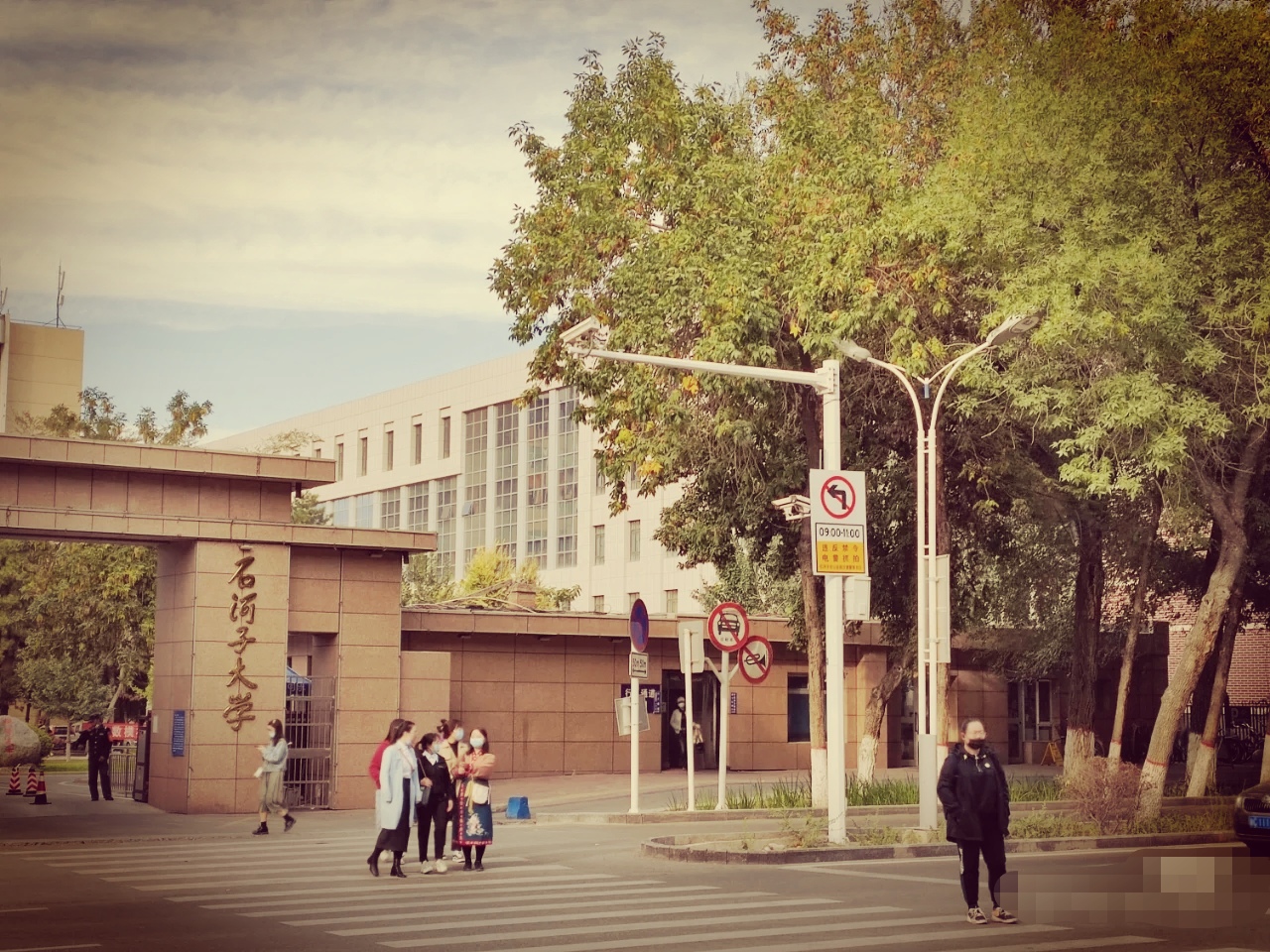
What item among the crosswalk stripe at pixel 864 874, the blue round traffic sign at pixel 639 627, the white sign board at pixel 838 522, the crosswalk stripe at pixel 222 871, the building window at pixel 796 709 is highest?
the white sign board at pixel 838 522

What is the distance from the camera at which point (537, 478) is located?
8731 cm

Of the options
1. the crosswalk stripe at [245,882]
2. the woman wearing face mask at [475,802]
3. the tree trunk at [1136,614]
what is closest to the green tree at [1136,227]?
the tree trunk at [1136,614]

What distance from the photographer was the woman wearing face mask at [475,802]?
18219mm

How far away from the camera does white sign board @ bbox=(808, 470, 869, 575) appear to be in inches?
799

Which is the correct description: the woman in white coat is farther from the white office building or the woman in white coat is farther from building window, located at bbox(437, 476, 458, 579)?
building window, located at bbox(437, 476, 458, 579)

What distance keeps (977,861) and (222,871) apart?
9.13 metres

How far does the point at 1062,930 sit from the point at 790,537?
19394 mm

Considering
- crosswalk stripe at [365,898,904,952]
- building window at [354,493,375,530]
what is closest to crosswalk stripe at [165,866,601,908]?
crosswalk stripe at [365,898,904,952]

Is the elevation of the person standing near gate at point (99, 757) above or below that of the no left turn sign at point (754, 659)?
below

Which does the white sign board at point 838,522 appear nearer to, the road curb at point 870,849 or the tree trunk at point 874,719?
the road curb at point 870,849

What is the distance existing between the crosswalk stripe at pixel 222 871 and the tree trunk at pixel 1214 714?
1488cm

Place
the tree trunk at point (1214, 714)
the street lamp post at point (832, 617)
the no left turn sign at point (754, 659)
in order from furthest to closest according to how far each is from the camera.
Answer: the tree trunk at point (1214, 714)
the no left turn sign at point (754, 659)
the street lamp post at point (832, 617)

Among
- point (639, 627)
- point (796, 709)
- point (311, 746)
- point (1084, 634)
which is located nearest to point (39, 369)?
point (796, 709)

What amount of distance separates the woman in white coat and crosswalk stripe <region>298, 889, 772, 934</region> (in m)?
2.30
